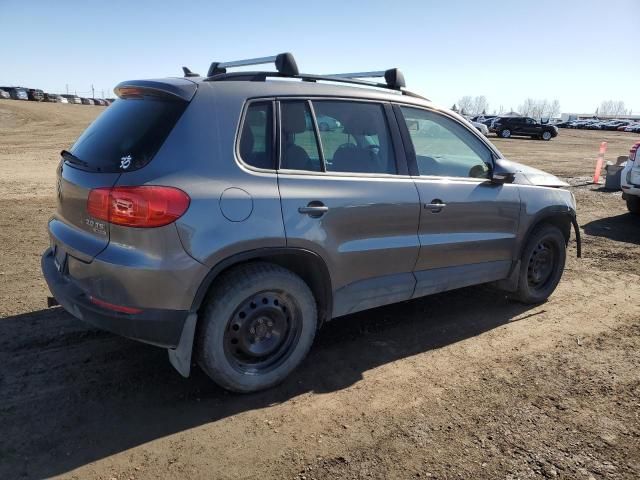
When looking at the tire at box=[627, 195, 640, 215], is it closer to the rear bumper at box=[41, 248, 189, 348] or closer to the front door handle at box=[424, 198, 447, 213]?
the front door handle at box=[424, 198, 447, 213]

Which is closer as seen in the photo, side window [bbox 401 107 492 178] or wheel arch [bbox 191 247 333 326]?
wheel arch [bbox 191 247 333 326]

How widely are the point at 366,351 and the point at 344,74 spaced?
2.38 m

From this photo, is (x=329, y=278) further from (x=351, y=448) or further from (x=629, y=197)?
(x=629, y=197)

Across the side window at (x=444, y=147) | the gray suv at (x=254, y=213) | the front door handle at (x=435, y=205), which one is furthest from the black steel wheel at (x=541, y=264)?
the front door handle at (x=435, y=205)

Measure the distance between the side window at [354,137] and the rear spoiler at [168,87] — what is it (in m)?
0.85

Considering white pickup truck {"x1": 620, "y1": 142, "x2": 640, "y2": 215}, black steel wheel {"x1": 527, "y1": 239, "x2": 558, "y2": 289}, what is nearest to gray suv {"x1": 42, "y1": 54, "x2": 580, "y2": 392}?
black steel wheel {"x1": 527, "y1": 239, "x2": 558, "y2": 289}

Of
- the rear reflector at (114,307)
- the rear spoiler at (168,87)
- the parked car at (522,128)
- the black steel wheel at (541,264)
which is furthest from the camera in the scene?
the parked car at (522,128)

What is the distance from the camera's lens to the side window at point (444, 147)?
3.98m

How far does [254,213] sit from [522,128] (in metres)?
39.7

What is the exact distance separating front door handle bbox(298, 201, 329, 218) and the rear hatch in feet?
3.03

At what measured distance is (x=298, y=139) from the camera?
10.9 ft

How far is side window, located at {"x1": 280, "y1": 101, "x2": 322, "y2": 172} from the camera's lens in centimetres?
326

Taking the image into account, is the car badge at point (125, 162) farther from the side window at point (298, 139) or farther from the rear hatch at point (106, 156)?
the side window at point (298, 139)

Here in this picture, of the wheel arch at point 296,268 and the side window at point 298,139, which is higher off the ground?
the side window at point 298,139
